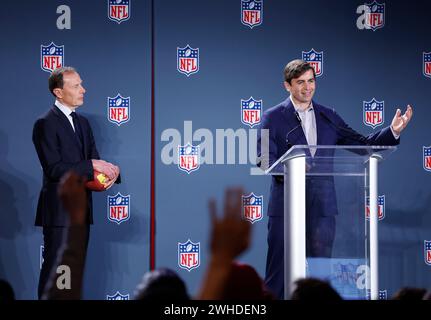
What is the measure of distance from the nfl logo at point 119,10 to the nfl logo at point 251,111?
1.10m

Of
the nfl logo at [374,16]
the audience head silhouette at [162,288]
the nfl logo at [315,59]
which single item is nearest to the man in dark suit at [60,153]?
the nfl logo at [315,59]

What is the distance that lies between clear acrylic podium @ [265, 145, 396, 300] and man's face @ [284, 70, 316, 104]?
1.71 meters

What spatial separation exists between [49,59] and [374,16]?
251 cm

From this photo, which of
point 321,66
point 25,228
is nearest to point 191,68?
point 321,66

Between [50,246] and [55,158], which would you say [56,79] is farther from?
[50,246]

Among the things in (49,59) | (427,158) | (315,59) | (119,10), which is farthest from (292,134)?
(49,59)

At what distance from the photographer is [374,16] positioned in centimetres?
613

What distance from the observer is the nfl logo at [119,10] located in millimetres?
5988

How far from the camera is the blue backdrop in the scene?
19.2ft

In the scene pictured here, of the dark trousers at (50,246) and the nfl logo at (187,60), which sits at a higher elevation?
the nfl logo at (187,60)

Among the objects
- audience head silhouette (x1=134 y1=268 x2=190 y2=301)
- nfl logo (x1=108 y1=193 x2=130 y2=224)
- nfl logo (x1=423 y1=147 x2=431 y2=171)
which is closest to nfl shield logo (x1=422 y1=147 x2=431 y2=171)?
nfl logo (x1=423 y1=147 x2=431 y2=171)

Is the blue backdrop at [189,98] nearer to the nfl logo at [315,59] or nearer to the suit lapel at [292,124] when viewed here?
the nfl logo at [315,59]

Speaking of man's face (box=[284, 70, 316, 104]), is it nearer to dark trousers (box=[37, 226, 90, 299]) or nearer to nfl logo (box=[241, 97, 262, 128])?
nfl logo (box=[241, 97, 262, 128])
